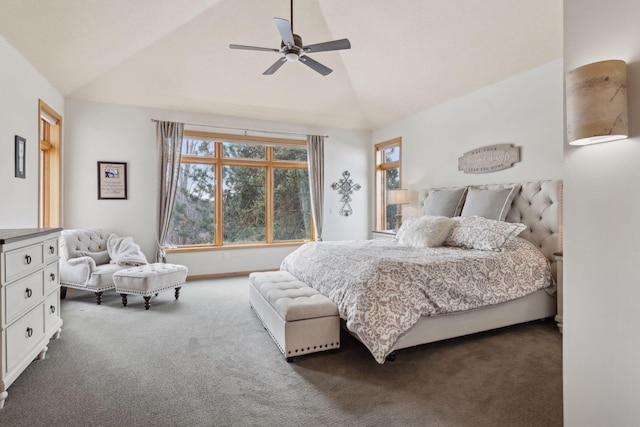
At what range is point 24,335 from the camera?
7.30ft

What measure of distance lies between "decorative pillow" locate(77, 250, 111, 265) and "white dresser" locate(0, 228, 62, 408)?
1.63 metres

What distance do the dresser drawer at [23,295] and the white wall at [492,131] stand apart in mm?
4615

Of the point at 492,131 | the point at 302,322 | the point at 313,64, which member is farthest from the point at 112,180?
the point at 492,131

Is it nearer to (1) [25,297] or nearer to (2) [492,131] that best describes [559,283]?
(2) [492,131]

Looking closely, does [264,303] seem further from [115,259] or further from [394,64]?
[394,64]

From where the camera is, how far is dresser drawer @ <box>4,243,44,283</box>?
2053 mm

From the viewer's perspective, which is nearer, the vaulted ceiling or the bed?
the bed

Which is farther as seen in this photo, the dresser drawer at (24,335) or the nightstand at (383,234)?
the nightstand at (383,234)

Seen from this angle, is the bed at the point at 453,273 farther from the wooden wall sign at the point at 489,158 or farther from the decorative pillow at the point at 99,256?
the decorative pillow at the point at 99,256

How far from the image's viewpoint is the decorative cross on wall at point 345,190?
6438 millimetres

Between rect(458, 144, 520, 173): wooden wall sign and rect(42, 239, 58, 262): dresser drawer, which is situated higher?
rect(458, 144, 520, 173): wooden wall sign

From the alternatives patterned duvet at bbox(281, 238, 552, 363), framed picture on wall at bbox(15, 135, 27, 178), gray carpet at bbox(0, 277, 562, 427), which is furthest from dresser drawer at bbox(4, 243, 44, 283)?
patterned duvet at bbox(281, 238, 552, 363)

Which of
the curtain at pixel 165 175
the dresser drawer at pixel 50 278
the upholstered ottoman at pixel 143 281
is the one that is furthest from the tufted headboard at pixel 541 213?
the curtain at pixel 165 175

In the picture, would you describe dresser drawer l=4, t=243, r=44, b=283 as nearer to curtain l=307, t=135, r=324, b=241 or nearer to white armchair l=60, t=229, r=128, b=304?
white armchair l=60, t=229, r=128, b=304
